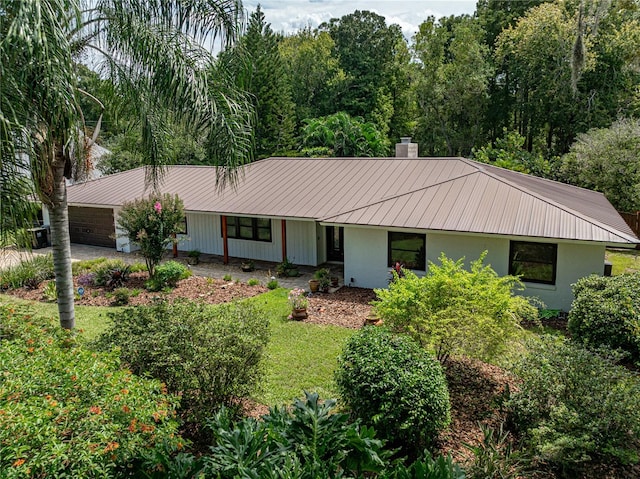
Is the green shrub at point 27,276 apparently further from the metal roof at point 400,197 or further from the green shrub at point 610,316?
the green shrub at point 610,316

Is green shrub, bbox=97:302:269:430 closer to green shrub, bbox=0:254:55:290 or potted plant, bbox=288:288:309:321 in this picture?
potted plant, bbox=288:288:309:321

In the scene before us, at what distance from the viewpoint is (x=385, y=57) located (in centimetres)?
4394

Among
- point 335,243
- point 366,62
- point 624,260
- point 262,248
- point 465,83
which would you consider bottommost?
point 624,260

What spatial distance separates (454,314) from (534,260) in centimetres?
648

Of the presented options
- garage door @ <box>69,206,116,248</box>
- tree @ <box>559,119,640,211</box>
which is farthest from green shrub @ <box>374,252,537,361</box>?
garage door @ <box>69,206,116,248</box>

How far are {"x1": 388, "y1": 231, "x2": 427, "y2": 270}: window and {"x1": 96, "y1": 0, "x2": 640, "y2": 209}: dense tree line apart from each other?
11.8m

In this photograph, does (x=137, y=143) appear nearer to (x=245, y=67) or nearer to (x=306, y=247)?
(x=245, y=67)

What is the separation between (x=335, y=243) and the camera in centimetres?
1856

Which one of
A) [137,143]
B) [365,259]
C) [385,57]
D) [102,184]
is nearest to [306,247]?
[365,259]

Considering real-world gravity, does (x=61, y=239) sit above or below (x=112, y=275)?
above

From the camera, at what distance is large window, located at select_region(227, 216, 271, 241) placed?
19156 mm

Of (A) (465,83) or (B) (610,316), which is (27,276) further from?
(A) (465,83)

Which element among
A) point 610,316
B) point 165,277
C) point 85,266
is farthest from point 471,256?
point 85,266

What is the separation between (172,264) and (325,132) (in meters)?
17.4
